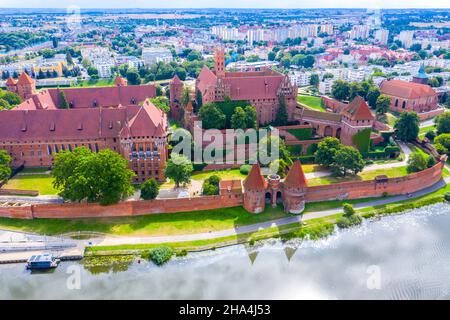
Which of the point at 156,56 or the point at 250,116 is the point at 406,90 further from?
the point at 156,56

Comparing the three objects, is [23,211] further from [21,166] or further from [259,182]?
[259,182]

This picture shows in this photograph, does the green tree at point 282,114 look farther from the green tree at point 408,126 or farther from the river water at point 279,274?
the river water at point 279,274

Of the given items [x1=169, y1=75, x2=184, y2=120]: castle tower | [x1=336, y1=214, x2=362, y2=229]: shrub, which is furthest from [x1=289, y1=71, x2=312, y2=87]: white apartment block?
[x1=336, y1=214, x2=362, y2=229]: shrub

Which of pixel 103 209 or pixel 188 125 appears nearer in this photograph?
pixel 103 209

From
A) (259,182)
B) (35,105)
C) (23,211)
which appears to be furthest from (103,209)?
(35,105)

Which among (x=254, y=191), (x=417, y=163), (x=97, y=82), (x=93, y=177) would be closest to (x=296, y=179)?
(x=254, y=191)

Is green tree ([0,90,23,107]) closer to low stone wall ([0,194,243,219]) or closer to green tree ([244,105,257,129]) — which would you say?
low stone wall ([0,194,243,219])

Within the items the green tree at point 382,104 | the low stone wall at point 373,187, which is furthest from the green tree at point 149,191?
the green tree at point 382,104
